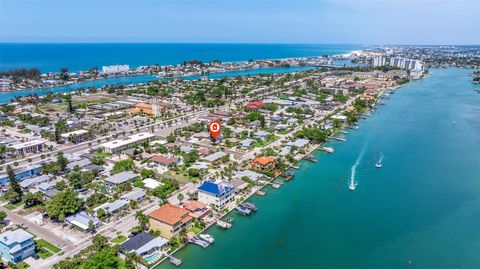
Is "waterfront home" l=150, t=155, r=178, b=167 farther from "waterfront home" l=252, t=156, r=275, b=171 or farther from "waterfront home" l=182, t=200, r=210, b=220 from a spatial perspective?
"waterfront home" l=182, t=200, r=210, b=220

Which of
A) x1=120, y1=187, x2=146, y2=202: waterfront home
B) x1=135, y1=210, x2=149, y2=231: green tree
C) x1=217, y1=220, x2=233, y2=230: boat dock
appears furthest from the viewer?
x1=120, y1=187, x2=146, y2=202: waterfront home

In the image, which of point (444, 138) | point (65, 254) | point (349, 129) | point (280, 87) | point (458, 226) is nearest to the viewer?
point (65, 254)

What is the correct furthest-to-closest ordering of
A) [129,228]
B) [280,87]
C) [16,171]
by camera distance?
[280,87] < [16,171] < [129,228]

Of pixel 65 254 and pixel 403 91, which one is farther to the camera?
pixel 403 91

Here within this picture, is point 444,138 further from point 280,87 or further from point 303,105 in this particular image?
point 280,87

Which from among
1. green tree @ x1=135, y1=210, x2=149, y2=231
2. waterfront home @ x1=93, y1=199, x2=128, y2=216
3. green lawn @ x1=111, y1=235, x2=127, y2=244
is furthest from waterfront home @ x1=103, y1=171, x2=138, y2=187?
green lawn @ x1=111, y1=235, x2=127, y2=244

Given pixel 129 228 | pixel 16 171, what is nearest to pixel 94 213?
pixel 129 228
